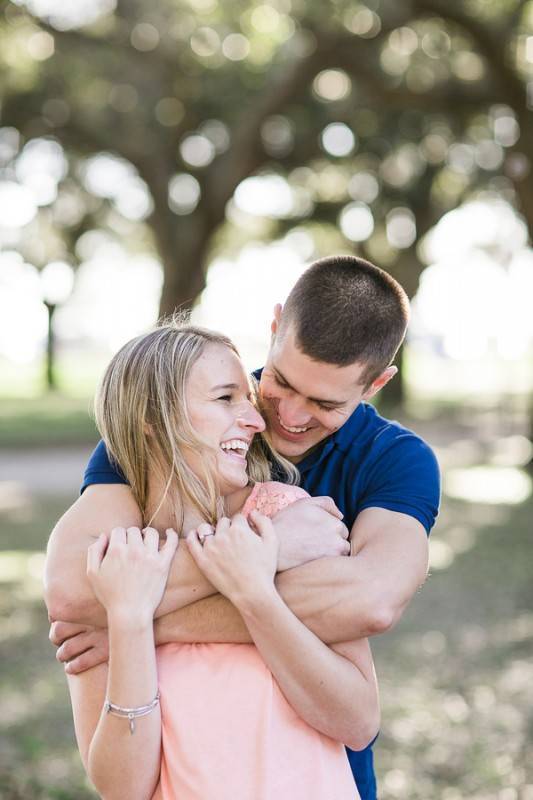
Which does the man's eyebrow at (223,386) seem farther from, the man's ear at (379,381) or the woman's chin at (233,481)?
the man's ear at (379,381)

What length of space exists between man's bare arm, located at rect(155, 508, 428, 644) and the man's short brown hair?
657 mm

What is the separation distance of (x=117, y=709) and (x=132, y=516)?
517 millimetres

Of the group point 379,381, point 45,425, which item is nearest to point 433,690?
point 379,381

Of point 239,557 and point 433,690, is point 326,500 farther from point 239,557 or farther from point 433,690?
point 433,690

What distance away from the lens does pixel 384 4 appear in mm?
11039

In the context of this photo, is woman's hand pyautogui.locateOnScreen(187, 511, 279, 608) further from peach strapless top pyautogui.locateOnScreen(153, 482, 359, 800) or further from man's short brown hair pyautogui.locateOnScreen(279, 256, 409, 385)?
man's short brown hair pyautogui.locateOnScreen(279, 256, 409, 385)

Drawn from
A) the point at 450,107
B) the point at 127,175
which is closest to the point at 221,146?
the point at 450,107

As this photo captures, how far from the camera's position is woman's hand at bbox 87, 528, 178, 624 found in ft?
7.00

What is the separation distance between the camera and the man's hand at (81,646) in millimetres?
2273

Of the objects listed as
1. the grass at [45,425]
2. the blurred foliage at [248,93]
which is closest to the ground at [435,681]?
the blurred foliage at [248,93]

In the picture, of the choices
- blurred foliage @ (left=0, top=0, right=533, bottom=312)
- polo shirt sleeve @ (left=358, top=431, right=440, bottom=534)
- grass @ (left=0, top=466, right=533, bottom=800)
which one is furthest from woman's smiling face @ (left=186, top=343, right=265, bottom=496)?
blurred foliage @ (left=0, top=0, right=533, bottom=312)

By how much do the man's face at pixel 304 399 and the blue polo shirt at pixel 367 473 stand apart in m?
0.05

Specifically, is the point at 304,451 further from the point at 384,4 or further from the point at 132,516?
the point at 384,4

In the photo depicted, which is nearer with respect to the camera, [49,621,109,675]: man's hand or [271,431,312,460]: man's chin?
[49,621,109,675]: man's hand
